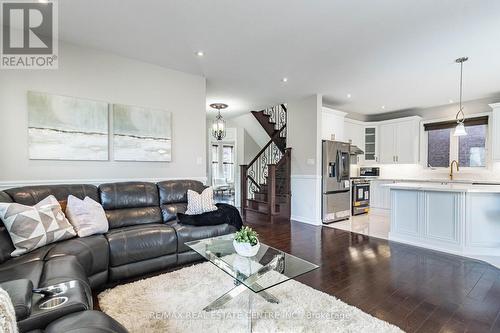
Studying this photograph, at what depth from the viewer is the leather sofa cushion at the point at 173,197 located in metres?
3.29

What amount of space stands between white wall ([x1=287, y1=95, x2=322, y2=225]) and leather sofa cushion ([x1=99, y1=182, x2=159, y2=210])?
3.34 meters

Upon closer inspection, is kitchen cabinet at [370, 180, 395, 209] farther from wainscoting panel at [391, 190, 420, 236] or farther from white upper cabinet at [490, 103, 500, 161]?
wainscoting panel at [391, 190, 420, 236]

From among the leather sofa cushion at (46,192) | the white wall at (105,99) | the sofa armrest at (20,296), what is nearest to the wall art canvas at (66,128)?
the white wall at (105,99)

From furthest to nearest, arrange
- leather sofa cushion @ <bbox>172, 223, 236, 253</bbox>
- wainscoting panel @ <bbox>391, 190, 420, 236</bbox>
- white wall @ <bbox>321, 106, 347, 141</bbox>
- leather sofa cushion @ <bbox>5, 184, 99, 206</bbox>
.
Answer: white wall @ <bbox>321, 106, 347, 141</bbox> < wainscoting panel @ <bbox>391, 190, 420, 236</bbox> < leather sofa cushion @ <bbox>172, 223, 236, 253</bbox> < leather sofa cushion @ <bbox>5, 184, 99, 206</bbox>

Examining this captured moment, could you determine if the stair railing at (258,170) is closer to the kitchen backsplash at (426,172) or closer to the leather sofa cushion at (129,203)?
the kitchen backsplash at (426,172)

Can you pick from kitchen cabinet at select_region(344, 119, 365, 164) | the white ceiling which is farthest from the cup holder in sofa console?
kitchen cabinet at select_region(344, 119, 365, 164)

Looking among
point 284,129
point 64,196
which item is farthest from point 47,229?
point 284,129

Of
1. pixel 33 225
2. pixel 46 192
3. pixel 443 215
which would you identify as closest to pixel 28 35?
pixel 46 192

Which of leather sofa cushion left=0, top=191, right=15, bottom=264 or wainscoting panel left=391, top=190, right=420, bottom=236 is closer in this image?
leather sofa cushion left=0, top=191, right=15, bottom=264

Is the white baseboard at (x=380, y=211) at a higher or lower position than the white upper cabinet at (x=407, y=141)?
lower

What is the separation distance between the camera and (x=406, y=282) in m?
2.58

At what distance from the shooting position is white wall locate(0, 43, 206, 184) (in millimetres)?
2885

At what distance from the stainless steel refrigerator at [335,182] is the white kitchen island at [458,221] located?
5.61ft

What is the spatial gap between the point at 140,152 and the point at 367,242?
3.86 meters
